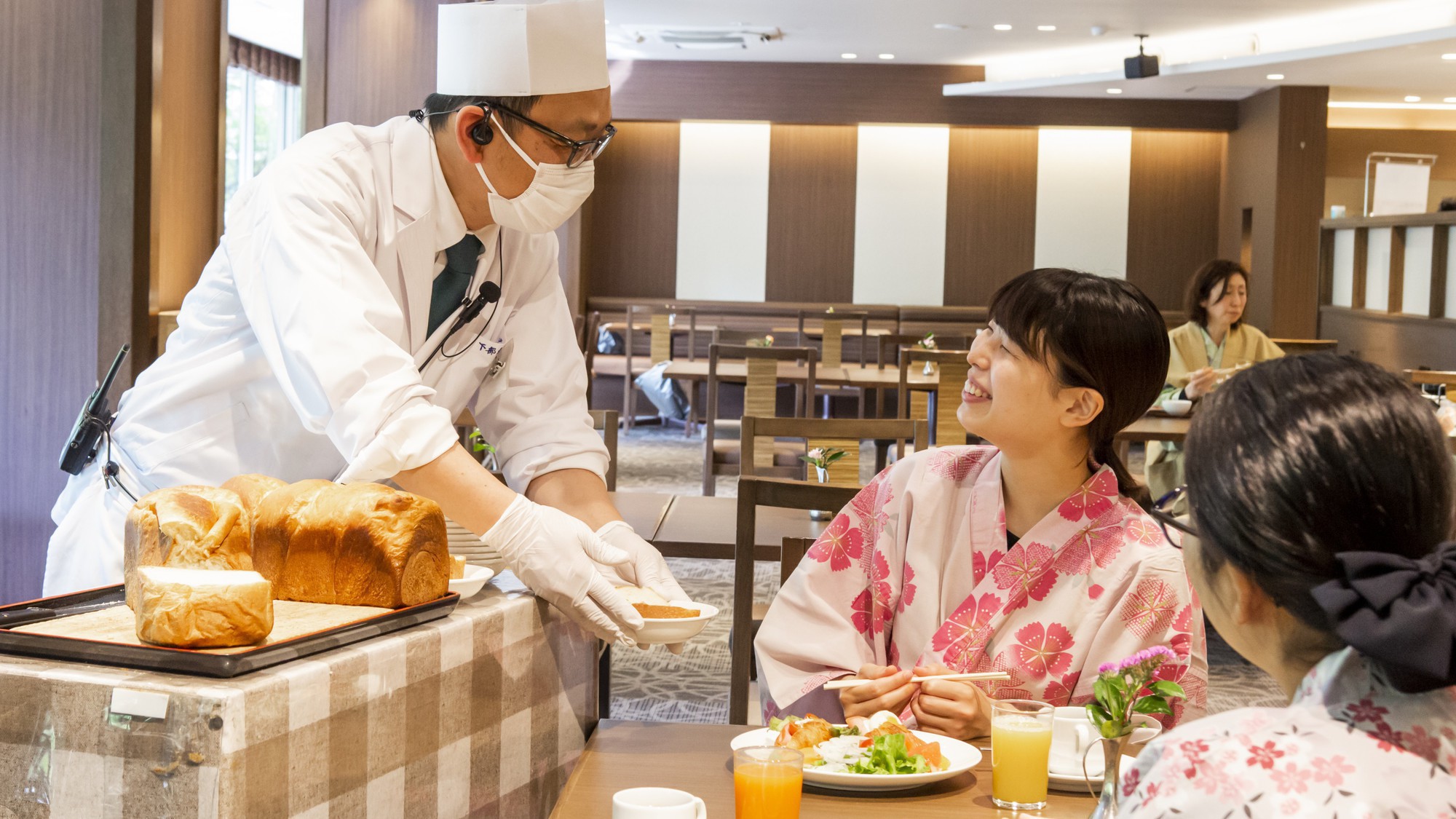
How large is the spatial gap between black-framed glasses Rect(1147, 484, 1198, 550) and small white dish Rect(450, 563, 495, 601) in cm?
60

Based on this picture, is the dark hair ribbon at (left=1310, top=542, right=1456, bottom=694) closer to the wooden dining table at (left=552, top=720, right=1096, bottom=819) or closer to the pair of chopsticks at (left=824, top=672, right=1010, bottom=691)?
the wooden dining table at (left=552, top=720, right=1096, bottom=819)

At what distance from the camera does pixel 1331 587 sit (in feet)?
2.28

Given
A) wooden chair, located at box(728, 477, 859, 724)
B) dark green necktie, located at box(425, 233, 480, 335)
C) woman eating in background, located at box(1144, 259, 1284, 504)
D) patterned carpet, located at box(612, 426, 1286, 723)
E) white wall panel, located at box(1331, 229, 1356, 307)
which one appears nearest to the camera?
dark green necktie, located at box(425, 233, 480, 335)

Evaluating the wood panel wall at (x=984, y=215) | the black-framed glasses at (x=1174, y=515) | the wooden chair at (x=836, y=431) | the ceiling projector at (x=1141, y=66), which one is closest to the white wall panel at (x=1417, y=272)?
the ceiling projector at (x=1141, y=66)

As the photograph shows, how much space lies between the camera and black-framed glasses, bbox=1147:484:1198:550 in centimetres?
83

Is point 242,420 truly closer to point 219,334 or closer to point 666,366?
point 219,334

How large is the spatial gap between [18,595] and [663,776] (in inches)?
85.8

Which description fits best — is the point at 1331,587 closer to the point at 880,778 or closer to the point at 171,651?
the point at 880,778

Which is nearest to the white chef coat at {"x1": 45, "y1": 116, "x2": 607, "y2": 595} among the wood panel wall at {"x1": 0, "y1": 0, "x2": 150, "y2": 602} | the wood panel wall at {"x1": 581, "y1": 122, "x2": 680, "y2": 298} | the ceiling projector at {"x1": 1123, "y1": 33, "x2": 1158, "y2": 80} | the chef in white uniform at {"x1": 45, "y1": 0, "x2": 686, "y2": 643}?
the chef in white uniform at {"x1": 45, "y1": 0, "x2": 686, "y2": 643}

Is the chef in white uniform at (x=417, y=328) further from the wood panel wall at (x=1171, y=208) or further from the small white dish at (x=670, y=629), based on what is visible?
the wood panel wall at (x=1171, y=208)

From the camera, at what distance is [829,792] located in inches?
48.2

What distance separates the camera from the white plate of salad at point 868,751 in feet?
3.97

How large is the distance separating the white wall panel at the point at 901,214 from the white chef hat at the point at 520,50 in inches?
418

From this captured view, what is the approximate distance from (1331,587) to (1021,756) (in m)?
0.56
